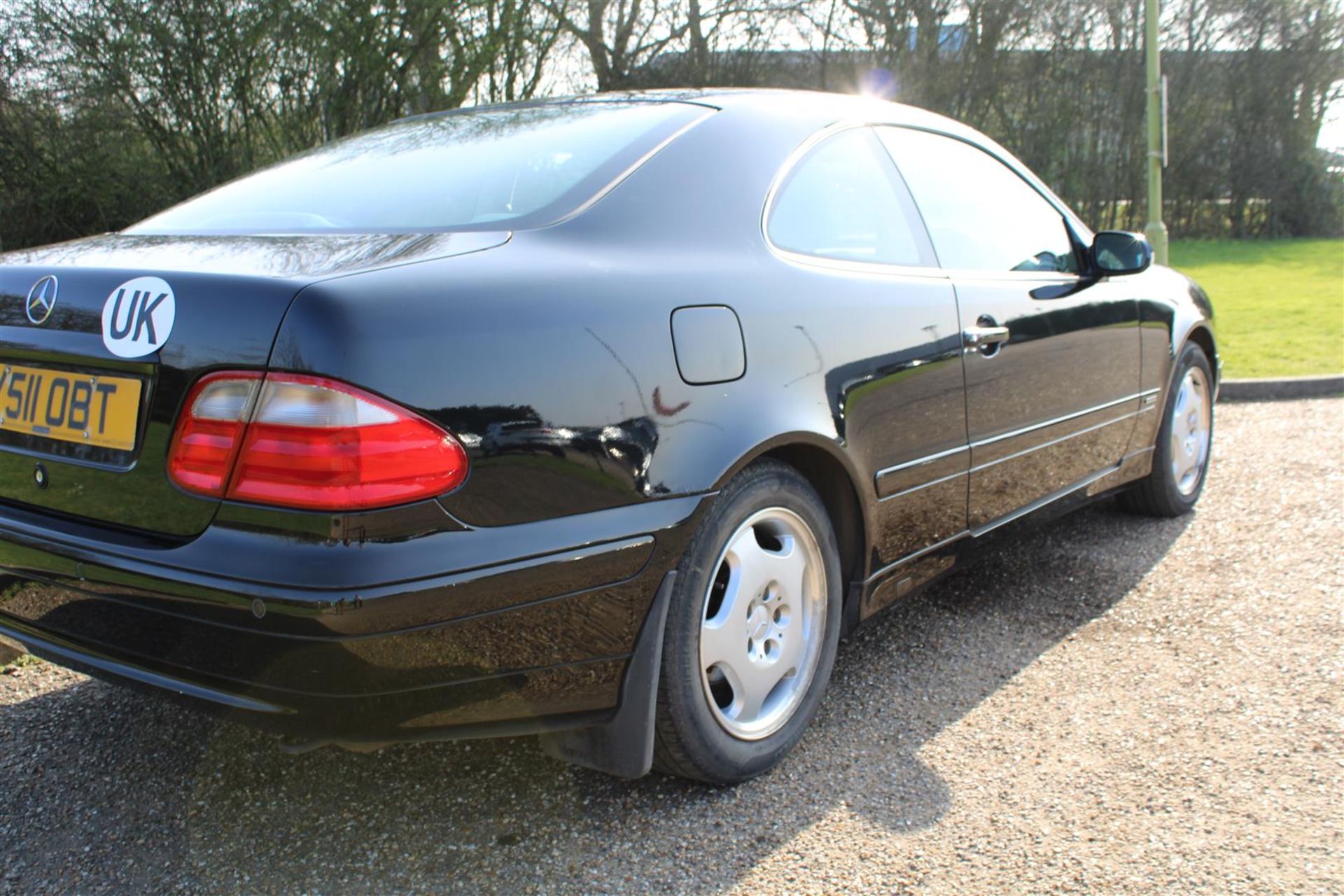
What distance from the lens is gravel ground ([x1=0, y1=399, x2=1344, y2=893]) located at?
7.00 feet

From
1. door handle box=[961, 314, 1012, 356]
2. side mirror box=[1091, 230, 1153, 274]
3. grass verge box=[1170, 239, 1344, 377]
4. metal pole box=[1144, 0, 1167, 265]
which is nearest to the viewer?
door handle box=[961, 314, 1012, 356]

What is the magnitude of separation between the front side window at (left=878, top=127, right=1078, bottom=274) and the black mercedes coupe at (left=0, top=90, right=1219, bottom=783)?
68 mm

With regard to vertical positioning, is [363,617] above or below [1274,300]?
above

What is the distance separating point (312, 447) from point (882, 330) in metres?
1.43

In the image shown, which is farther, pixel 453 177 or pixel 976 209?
pixel 976 209

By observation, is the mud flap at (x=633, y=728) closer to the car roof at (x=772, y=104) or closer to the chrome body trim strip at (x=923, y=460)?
the chrome body trim strip at (x=923, y=460)

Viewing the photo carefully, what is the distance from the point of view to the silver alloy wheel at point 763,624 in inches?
93.5

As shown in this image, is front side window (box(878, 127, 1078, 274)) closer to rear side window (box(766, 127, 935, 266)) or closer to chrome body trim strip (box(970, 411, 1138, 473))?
rear side window (box(766, 127, 935, 266))

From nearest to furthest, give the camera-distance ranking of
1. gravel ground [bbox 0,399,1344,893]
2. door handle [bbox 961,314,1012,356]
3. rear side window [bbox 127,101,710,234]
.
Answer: gravel ground [bbox 0,399,1344,893] < rear side window [bbox 127,101,710,234] < door handle [bbox 961,314,1012,356]

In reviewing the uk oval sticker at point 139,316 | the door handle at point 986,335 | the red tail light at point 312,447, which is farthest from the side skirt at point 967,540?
the uk oval sticker at point 139,316

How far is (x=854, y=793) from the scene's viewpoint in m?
2.44

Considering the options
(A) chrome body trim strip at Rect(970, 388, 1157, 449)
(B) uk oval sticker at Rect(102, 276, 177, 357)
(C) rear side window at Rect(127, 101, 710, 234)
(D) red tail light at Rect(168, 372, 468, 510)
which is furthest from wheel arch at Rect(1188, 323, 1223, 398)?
(B) uk oval sticker at Rect(102, 276, 177, 357)

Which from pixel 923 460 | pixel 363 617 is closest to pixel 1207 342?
pixel 923 460

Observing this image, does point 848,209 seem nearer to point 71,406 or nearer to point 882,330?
point 882,330
